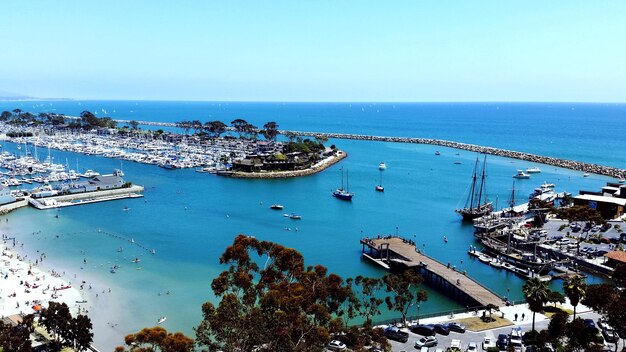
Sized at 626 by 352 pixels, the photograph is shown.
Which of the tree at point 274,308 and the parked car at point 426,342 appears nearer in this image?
the tree at point 274,308

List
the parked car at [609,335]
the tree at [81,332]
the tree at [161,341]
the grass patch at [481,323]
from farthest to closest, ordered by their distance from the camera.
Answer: the grass patch at [481,323], the tree at [81,332], the parked car at [609,335], the tree at [161,341]

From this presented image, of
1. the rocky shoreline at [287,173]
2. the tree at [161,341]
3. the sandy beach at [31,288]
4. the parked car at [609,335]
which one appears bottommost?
the sandy beach at [31,288]

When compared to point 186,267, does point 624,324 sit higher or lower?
higher

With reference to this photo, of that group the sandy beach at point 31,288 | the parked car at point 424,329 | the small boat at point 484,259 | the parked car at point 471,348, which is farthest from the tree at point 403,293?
the sandy beach at point 31,288

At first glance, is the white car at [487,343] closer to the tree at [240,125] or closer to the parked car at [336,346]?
the parked car at [336,346]

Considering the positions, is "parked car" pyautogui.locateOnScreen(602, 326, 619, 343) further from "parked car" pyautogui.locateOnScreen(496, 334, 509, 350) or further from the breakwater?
the breakwater

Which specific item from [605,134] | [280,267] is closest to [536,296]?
[280,267]

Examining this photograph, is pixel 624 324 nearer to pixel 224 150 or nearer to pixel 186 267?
pixel 186 267

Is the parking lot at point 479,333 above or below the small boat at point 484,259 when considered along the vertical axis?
above
